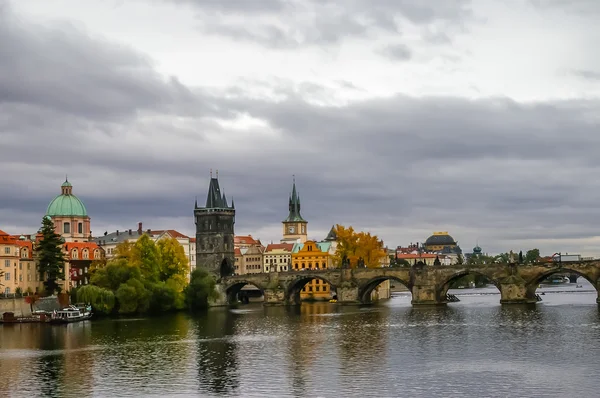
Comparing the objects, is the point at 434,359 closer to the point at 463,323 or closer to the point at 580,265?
the point at 463,323

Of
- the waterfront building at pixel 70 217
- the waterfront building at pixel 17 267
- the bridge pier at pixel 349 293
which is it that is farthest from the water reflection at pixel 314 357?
the waterfront building at pixel 70 217

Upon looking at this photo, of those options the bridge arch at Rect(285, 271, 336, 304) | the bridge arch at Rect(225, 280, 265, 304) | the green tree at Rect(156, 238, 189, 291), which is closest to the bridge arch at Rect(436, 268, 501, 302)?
the bridge arch at Rect(285, 271, 336, 304)

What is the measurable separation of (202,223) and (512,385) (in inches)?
4491

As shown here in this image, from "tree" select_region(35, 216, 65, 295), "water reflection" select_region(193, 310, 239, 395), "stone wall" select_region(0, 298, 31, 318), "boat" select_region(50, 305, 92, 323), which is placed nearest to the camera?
"water reflection" select_region(193, 310, 239, 395)

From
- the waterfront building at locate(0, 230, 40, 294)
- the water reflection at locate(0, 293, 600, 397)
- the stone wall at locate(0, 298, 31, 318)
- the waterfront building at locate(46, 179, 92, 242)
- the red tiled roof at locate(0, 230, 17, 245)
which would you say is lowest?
the water reflection at locate(0, 293, 600, 397)

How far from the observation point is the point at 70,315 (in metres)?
96.4

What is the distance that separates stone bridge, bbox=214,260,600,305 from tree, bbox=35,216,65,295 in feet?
111

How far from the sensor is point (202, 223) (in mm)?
157500

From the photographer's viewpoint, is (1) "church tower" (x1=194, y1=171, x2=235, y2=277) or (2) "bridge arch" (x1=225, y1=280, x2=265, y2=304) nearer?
(2) "bridge arch" (x1=225, y1=280, x2=265, y2=304)

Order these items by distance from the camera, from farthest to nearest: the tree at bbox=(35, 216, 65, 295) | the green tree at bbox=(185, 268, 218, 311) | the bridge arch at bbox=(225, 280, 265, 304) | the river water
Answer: the bridge arch at bbox=(225, 280, 265, 304) → the green tree at bbox=(185, 268, 218, 311) → the tree at bbox=(35, 216, 65, 295) → the river water

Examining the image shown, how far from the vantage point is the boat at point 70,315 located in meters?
95.0

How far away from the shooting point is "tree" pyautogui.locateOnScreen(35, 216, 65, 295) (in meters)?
106

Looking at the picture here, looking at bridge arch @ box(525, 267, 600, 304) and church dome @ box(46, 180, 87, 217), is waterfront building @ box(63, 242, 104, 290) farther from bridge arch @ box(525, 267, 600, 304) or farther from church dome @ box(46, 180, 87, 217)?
bridge arch @ box(525, 267, 600, 304)

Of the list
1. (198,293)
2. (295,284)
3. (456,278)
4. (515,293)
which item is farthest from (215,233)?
(515,293)
